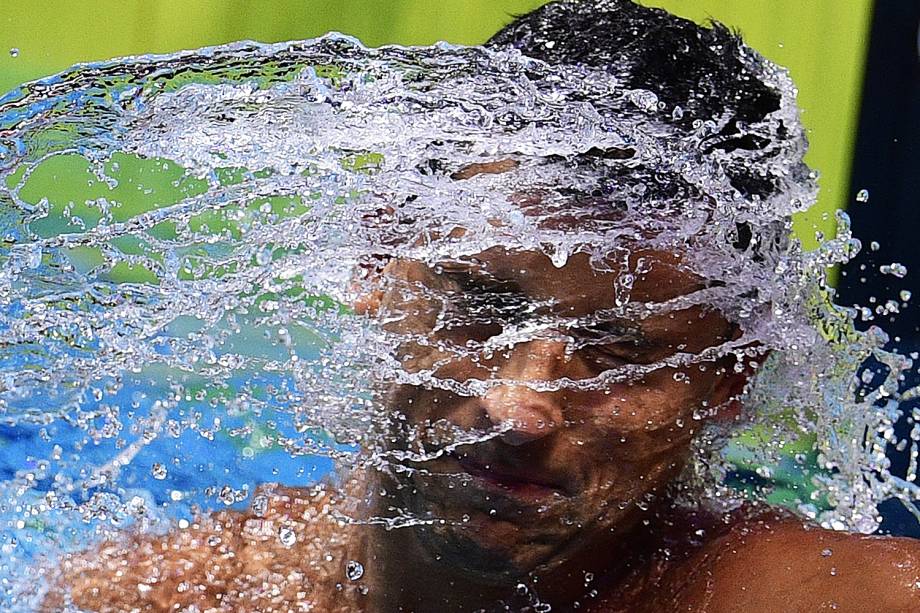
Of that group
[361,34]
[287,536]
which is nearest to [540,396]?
[287,536]

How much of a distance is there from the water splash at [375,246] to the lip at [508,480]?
0.03 metres

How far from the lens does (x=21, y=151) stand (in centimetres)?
105

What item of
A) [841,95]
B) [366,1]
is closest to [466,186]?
[366,1]

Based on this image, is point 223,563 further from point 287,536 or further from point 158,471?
point 158,471

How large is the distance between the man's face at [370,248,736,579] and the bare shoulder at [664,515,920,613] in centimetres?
8

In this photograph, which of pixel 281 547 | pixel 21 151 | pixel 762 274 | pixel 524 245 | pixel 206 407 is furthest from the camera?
pixel 206 407

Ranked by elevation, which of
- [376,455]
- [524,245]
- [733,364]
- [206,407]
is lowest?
[206,407]

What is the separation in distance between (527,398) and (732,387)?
0.78ft

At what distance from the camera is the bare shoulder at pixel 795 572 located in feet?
2.39

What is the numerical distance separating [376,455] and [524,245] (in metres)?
0.28

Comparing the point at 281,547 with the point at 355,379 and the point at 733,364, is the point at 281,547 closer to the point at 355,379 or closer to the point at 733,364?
the point at 355,379

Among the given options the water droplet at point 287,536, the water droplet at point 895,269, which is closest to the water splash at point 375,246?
the water droplet at point 287,536

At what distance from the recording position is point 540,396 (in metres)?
0.83

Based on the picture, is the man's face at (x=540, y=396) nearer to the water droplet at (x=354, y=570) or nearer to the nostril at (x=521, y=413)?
the nostril at (x=521, y=413)
